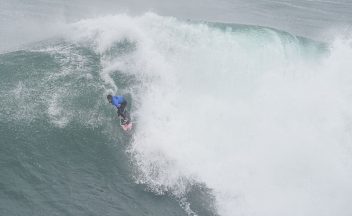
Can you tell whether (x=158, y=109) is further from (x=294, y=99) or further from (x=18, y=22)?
(x=18, y=22)

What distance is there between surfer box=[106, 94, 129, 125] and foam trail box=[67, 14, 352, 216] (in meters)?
0.95

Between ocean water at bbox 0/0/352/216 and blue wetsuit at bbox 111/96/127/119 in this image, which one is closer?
ocean water at bbox 0/0/352/216

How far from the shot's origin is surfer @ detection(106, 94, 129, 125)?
15750 mm

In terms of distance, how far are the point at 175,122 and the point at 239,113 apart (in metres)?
3.30

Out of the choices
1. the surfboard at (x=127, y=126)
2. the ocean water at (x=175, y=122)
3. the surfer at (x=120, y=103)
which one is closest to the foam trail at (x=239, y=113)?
the ocean water at (x=175, y=122)

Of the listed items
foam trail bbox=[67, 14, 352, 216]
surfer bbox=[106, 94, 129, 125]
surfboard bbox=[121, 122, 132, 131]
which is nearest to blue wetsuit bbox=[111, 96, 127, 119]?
surfer bbox=[106, 94, 129, 125]

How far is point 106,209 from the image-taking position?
43.5ft

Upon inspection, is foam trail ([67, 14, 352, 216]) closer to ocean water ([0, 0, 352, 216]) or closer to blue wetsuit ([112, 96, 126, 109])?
ocean water ([0, 0, 352, 216])

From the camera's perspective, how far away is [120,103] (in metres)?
15.8

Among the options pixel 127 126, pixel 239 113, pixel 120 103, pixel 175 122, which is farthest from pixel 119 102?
pixel 239 113

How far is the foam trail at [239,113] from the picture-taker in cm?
1534

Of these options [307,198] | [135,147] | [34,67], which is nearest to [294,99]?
[307,198]

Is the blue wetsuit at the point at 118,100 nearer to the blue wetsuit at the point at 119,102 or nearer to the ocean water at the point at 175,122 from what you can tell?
the blue wetsuit at the point at 119,102

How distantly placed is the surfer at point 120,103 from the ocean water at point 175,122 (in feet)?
2.95
